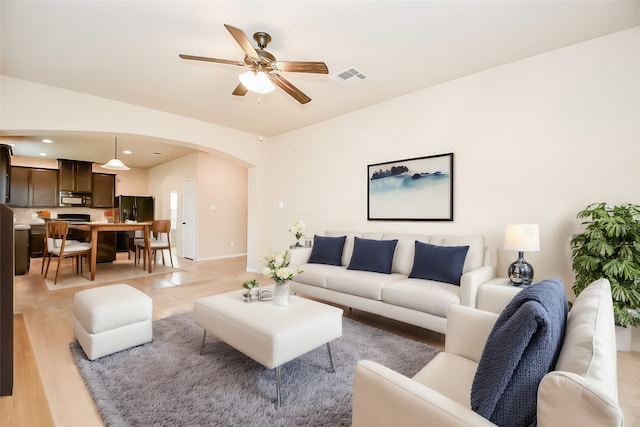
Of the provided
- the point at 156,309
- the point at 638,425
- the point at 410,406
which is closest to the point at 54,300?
the point at 156,309

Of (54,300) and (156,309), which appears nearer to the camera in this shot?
(156,309)

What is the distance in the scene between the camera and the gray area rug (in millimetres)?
1608

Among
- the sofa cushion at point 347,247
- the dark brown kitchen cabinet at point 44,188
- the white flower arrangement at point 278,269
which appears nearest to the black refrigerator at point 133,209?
the dark brown kitchen cabinet at point 44,188

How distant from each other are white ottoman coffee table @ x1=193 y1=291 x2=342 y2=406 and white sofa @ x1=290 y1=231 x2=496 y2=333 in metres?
0.83

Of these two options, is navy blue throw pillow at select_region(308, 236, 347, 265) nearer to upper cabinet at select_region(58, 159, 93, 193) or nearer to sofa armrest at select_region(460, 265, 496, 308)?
sofa armrest at select_region(460, 265, 496, 308)

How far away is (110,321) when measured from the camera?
7.38ft

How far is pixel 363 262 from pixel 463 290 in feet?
3.82

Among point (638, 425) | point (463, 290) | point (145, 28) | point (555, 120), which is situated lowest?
point (638, 425)

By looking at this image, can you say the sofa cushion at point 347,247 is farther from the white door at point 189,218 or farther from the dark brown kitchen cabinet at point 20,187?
the dark brown kitchen cabinet at point 20,187

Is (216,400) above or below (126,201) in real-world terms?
below

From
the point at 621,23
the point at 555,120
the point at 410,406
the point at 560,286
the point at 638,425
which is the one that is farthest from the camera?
the point at 555,120

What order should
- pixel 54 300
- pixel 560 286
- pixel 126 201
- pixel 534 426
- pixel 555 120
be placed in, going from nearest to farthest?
pixel 534 426 → pixel 560 286 → pixel 555 120 → pixel 54 300 → pixel 126 201

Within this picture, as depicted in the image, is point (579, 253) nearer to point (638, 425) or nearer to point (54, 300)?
point (638, 425)

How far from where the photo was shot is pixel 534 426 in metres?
0.78
